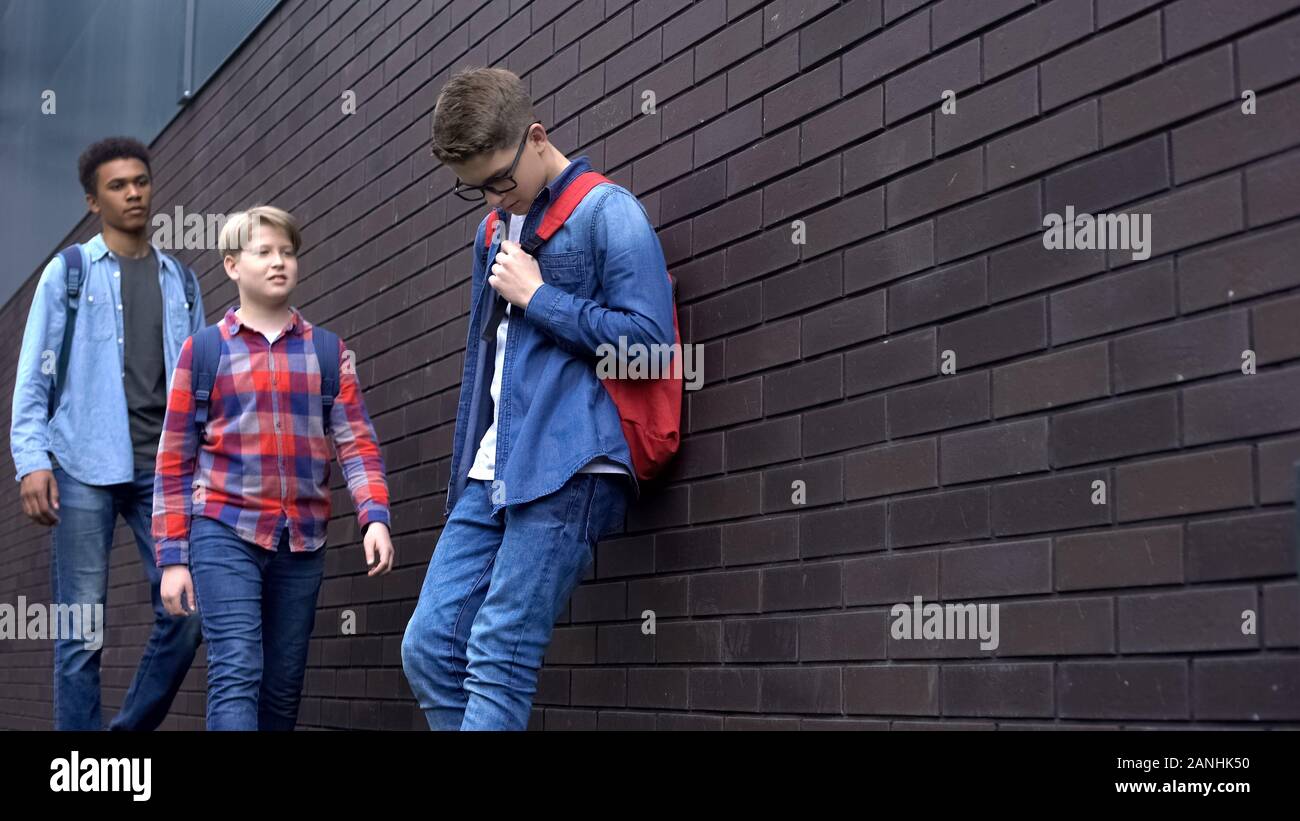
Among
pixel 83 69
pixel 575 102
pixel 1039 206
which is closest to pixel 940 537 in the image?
pixel 1039 206

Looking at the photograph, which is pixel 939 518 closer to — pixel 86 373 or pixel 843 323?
pixel 843 323

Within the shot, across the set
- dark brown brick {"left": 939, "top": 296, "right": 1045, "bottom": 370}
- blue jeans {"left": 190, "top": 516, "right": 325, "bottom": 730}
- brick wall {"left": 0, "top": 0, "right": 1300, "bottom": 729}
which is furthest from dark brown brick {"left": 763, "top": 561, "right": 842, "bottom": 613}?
blue jeans {"left": 190, "top": 516, "right": 325, "bottom": 730}

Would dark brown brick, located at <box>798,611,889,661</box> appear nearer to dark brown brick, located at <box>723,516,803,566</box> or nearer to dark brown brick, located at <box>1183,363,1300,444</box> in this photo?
dark brown brick, located at <box>723,516,803,566</box>

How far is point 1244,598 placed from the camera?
261cm

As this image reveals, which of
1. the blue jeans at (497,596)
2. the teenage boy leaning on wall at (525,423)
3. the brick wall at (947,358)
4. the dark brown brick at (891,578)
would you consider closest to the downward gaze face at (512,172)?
the teenage boy leaning on wall at (525,423)

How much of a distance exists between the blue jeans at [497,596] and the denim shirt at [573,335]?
0.08 metres

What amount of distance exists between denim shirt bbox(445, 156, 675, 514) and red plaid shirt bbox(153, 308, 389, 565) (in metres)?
0.93

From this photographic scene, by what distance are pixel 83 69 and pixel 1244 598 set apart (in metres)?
11.6

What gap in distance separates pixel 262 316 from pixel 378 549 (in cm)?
90

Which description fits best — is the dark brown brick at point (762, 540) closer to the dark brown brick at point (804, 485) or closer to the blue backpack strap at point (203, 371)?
the dark brown brick at point (804, 485)

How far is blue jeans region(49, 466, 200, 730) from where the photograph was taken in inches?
205

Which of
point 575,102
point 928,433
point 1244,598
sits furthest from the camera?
point 575,102

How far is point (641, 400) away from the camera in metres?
3.94
